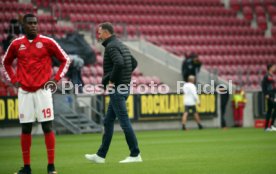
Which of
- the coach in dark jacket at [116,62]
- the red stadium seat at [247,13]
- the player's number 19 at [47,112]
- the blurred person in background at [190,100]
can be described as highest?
the red stadium seat at [247,13]

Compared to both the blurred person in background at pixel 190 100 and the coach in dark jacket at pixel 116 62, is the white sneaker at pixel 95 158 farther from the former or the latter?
the blurred person in background at pixel 190 100

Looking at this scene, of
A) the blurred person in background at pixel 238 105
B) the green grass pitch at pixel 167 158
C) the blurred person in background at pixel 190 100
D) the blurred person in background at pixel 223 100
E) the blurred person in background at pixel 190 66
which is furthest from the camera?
the blurred person in background at pixel 190 66

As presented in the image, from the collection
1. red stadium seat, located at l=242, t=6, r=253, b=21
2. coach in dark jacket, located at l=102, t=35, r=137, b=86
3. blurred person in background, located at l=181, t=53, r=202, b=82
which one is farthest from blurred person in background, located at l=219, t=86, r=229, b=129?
coach in dark jacket, located at l=102, t=35, r=137, b=86

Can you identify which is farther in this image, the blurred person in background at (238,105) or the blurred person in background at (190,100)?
the blurred person in background at (238,105)

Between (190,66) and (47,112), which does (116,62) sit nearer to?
(47,112)

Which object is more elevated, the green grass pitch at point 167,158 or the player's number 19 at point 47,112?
the player's number 19 at point 47,112

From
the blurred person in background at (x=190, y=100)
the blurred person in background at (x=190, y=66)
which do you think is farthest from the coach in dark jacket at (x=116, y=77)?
the blurred person in background at (x=190, y=66)

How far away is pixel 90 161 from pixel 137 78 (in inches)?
617

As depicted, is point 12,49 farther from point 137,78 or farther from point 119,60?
point 137,78

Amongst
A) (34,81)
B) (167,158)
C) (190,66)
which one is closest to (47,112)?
(34,81)

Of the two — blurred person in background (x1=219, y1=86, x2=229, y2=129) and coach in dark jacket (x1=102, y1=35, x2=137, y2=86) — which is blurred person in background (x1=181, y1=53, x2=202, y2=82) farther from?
coach in dark jacket (x1=102, y1=35, x2=137, y2=86)

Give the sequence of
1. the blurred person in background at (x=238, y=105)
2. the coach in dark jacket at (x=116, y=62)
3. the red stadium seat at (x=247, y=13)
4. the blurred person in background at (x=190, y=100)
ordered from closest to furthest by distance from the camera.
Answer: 1. the coach in dark jacket at (x=116, y=62)
2. the blurred person in background at (x=190, y=100)
3. the blurred person in background at (x=238, y=105)
4. the red stadium seat at (x=247, y=13)

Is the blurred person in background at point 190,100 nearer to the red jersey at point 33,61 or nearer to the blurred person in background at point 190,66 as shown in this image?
the blurred person in background at point 190,66

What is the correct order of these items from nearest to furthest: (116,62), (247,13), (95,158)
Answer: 1. (116,62)
2. (95,158)
3. (247,13)
